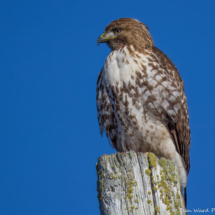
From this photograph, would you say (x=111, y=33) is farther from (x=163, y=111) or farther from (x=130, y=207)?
(x=130, y=207)

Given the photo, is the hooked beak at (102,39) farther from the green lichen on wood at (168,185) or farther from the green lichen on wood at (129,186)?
the green lichen on wood at (129,186)

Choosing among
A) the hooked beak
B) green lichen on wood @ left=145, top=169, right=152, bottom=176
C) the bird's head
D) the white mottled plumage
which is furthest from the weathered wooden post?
the hooked beak

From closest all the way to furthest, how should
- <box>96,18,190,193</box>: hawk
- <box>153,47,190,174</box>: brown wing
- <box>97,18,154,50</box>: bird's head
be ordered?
<box>96,18,190,193</box>: hawk, <box>153,47,190,174</box>: brown wing, <box>97,18,154,50</box>: bird's head

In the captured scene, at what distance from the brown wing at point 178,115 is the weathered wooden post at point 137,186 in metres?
1.34

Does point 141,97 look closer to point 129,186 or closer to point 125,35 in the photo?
point 125,35

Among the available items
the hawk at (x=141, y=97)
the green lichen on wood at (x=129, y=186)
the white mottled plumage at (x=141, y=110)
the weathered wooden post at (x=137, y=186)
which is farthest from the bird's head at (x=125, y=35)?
the green lichen on wood at (x=129, y=186)

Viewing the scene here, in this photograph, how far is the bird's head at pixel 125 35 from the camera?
4.75 metres

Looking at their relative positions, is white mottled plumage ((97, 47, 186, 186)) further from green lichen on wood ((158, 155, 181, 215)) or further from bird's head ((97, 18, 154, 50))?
green lichen on wood ((158, 155, 181, 215))

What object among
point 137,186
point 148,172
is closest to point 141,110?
point 148,172

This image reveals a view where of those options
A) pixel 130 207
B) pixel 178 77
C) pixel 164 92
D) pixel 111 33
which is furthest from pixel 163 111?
pixel 130 207

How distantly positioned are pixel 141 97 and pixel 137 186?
1.59m

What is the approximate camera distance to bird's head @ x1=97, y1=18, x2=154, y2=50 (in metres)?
4.75

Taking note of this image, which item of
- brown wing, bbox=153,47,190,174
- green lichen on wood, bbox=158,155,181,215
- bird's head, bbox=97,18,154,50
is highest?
bird's head, bbox=97,18,154,50

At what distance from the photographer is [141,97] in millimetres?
4301
